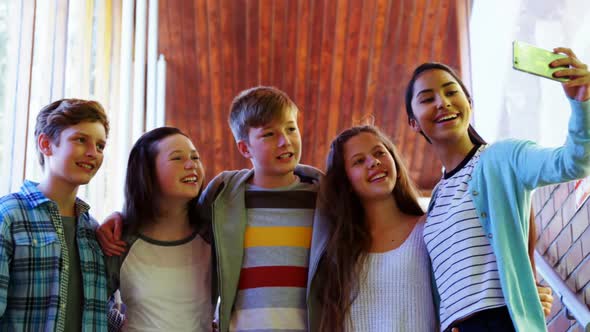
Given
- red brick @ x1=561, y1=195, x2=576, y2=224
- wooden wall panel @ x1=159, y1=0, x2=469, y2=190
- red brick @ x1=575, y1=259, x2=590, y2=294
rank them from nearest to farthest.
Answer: red brick @ x1=575, y1=259, x2=590, y2=294
red brick @ x1=561, y1=195, x2=576, y2=224
wooden wall panel @ x1=159, y1=0, x2=469, y2=190

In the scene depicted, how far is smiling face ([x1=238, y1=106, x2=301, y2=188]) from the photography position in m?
1.95

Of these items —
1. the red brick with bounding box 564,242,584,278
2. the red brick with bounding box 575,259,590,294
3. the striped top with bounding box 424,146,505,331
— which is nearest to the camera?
the striped top with bounding box 424,146,505,331

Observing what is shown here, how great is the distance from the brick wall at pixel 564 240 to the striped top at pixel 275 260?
1131 millimetres

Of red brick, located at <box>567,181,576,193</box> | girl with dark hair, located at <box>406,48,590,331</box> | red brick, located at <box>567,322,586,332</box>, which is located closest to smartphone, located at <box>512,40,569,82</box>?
girl with dark hair, located at <box>406,48,590,331</box>

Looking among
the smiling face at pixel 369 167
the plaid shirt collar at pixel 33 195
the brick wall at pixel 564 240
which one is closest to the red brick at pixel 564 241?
the brick wall at pixel 564 240

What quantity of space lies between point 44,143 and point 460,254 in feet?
4.01

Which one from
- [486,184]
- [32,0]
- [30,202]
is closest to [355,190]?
[486,184]

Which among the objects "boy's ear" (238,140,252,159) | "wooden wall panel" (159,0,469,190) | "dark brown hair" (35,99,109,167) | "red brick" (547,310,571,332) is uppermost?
"wooden wall panel" (159,0,469,190)

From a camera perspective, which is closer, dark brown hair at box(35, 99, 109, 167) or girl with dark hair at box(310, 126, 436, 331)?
girl with dark hair at box(310, 126, 436, 331)

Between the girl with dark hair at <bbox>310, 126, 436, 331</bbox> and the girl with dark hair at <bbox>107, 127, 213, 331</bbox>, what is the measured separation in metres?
0.39

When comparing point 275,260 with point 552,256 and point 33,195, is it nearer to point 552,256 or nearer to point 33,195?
point 33,195

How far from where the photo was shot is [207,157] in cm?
608

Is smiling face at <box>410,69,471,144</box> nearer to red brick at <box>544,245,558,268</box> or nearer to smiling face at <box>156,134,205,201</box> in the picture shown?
smiling face at <box>156,134,205,201</box>

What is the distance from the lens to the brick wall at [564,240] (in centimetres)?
236
